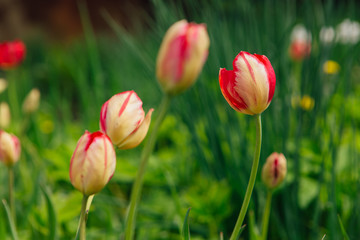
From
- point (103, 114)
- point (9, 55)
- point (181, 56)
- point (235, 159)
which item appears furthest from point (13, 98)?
point (181, 56)

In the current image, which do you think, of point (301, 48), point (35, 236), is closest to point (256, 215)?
point (35, 236)

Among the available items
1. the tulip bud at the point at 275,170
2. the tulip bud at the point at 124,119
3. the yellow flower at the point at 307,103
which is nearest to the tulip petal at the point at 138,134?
the tulip bud at the point at 124,119

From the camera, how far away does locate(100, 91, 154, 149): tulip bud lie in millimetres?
423

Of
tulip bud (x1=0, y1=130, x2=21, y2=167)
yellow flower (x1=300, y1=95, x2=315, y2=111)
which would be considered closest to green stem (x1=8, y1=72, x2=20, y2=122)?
tulip bud (x1=0, y1=130, x2=21, y2=167)

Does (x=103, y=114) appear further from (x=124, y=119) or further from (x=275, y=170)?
(x=275, y=170)

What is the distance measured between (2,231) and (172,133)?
94 cm

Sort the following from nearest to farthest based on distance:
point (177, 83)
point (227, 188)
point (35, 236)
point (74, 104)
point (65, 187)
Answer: point (177, 83)
point (35, 236)
point (227, 188)
point (65, 187)
point (74, 104)

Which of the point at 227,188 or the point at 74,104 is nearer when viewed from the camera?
the point at 227,188

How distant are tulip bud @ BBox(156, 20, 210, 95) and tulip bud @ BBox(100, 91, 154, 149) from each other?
0.29 feet

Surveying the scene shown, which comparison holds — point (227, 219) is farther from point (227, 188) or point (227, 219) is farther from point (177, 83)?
point (177, 83)

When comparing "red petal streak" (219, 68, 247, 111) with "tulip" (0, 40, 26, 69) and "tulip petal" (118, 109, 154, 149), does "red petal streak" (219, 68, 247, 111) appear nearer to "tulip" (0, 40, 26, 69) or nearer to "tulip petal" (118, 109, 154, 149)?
"tulip petal" (118, 109, 154, 149)

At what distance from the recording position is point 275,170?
0.53 m

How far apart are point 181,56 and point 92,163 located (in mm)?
131

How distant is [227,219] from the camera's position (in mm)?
986
